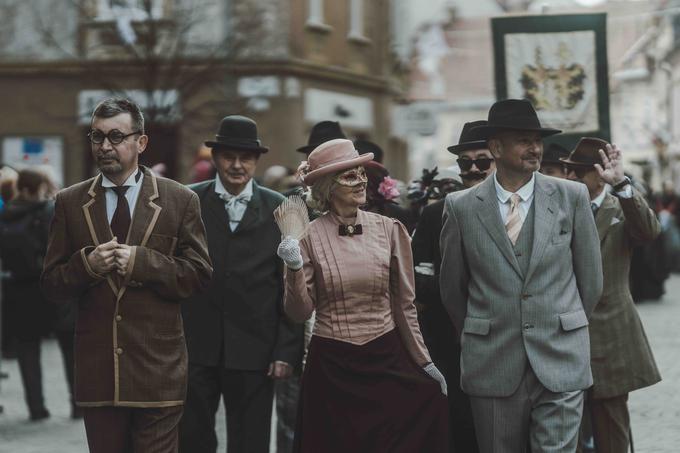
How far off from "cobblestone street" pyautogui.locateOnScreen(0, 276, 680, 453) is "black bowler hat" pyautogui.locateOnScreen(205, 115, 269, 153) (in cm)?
283

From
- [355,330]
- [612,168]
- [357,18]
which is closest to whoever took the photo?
[355,330]

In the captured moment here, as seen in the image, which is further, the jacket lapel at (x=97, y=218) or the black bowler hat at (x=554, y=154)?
the black bowler hat at (x=554, y=154)

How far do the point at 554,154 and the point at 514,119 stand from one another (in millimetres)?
2489

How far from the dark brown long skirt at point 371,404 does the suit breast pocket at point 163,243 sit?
0.79m

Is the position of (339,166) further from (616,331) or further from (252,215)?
(616,331)

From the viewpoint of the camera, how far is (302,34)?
29500 mm

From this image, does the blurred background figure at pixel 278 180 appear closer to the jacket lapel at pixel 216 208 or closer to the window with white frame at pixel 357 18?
the jacket lapel at pixel 216 208

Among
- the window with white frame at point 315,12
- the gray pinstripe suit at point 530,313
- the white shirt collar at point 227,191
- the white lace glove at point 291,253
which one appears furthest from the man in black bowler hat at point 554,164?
the window with white frame at point 315,12

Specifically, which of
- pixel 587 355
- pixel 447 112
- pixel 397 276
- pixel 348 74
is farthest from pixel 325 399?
pixel 447 112

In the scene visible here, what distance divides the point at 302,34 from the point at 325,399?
23864mm

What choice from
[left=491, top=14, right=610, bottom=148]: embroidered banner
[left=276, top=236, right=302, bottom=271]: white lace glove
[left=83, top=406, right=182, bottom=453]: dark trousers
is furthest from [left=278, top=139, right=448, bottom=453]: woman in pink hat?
[left=491, top=14, right=610, bottom=148]: embroidered banner

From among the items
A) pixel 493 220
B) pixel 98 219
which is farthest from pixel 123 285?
pixel 493 220

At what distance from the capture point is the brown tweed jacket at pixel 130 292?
19.3ft

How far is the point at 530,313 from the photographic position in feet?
20.3
